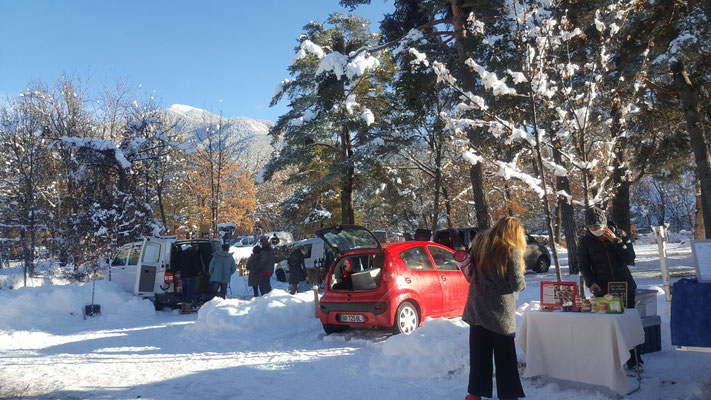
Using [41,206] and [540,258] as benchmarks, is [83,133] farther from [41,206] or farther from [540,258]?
[540,258]

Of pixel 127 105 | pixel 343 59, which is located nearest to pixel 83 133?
pixel 127 105

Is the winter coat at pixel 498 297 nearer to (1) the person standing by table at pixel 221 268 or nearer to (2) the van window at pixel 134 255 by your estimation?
(1) the person standing by table at pixel 221 268

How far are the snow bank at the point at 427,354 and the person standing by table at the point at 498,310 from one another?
1.25 metres

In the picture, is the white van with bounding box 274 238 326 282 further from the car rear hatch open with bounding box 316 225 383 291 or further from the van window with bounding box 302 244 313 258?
the car rear hatch open with bounding box 316 225 383 291

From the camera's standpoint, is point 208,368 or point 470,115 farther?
point 470,115

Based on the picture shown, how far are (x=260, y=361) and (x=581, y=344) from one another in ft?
14.3

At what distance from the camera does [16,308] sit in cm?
1166

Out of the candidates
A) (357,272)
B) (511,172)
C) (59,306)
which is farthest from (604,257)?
(59,306)

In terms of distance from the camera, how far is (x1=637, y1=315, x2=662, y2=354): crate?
228 inches

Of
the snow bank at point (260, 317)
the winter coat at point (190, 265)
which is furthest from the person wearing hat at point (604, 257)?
the winter coat at point (190, 265)

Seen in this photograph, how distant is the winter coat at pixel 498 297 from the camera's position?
165 inches

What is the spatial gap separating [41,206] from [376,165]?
18.1 metres

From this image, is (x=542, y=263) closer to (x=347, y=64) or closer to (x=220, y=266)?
(x=347, y=64)

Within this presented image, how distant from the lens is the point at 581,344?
4.62 m
